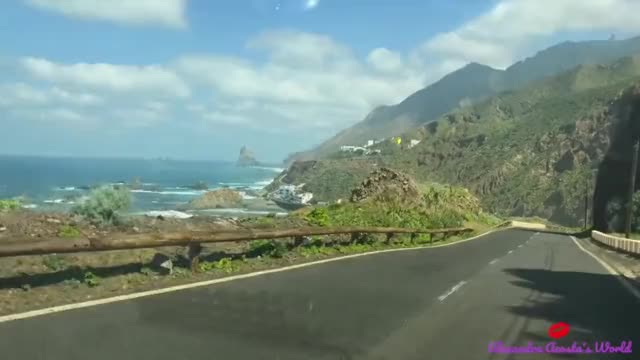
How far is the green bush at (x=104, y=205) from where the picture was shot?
14875 millimetres

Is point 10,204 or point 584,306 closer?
point 584,306

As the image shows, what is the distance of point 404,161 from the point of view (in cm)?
17862

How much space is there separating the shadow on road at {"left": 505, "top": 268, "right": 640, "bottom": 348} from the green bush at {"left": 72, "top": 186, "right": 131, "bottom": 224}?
8.44 meters

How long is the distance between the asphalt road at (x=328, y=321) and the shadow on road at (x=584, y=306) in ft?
0.09

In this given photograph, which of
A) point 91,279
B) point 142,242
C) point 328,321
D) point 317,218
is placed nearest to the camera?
point 328,321

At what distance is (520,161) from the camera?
16062cm

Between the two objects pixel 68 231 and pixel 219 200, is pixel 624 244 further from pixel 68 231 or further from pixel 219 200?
pixel 219 200

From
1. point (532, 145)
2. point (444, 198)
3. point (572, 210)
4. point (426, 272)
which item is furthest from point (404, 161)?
point (426, 272)

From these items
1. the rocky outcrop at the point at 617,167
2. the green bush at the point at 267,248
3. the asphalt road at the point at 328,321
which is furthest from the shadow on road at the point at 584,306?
the rocky outcrop at the point at 617,167

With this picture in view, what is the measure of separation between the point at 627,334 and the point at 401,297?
385cm

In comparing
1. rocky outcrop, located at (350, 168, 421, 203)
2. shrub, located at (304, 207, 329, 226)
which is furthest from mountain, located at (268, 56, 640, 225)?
shrub, located at (304, 207, 329, 226)

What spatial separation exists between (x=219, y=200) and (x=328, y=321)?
91.0 m

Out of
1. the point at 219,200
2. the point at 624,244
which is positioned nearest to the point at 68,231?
the point at 624,244

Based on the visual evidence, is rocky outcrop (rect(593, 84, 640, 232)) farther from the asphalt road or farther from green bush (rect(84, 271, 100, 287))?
green bush (rect(84, 271, 100, 287))
